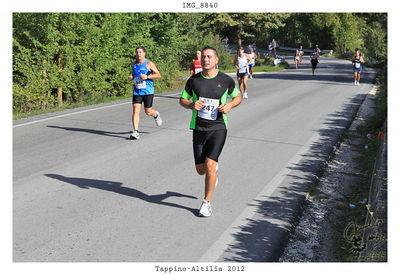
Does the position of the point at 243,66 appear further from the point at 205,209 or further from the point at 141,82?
the point at 205,209

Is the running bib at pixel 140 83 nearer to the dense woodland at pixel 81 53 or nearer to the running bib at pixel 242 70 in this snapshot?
the dense woodland at pixel 81 53

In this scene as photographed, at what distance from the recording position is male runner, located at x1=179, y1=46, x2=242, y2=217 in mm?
5445

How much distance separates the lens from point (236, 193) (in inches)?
251

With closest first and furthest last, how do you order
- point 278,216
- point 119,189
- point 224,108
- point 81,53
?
point 224,108
point 278,216
point 119,189
point 81,53

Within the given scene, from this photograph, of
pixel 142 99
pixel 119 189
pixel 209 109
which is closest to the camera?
pixel 209 109

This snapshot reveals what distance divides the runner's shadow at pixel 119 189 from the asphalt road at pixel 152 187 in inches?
0.6

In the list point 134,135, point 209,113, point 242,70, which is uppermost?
point 242,70

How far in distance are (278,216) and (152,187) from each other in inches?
75.3

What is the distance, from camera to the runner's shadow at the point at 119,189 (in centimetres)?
603

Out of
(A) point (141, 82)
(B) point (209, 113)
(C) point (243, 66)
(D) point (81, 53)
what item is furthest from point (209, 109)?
(C) point (243, 66)

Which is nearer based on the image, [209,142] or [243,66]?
[209,142]

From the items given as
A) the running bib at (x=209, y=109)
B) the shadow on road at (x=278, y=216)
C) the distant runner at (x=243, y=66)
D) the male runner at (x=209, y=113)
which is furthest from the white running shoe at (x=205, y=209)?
the distant runner at (x=243, y=66)

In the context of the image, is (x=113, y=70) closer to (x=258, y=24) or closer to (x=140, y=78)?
(x=140, y=78)

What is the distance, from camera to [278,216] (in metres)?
5.62
